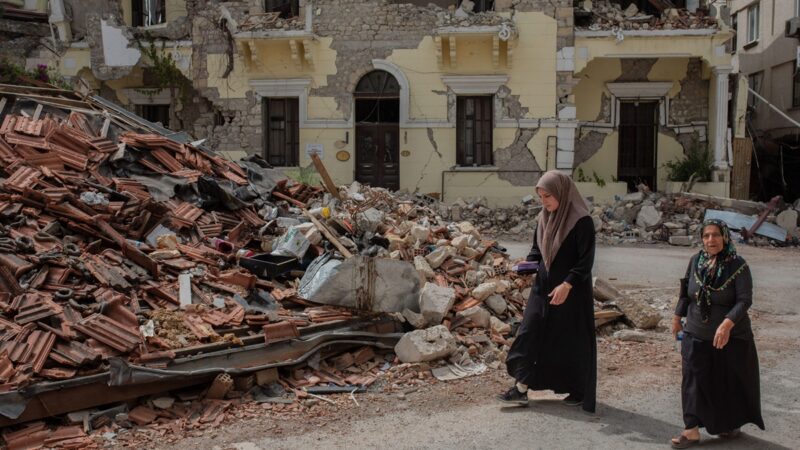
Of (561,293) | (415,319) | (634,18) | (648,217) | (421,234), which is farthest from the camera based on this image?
(634,18)

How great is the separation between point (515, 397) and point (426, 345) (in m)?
1.14

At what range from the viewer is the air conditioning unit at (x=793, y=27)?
59.9ft

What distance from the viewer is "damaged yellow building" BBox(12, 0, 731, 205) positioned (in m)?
17.6

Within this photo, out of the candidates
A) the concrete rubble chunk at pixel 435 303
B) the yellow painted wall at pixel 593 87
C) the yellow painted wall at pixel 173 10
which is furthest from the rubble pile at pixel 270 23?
the concrete rubble chunk at pixel 435 303

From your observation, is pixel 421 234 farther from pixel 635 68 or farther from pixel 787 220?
pixel 635 68

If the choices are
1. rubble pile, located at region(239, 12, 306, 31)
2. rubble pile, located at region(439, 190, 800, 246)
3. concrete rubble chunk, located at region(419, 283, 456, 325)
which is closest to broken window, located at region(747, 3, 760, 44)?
rubble pile, located at region(439, 190, 800, 246)

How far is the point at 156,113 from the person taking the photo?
1980 cm

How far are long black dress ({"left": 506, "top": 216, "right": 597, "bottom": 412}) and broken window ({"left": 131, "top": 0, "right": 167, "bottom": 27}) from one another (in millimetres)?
17366

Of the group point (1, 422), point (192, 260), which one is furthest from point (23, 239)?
point (1, 422)

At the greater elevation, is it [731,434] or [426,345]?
[426,345]

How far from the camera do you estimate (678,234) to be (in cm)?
1568

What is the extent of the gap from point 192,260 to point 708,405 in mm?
4784

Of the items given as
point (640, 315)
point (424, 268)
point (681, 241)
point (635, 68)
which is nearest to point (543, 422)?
point (424, 268)

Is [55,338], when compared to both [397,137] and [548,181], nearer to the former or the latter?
[548,181]
